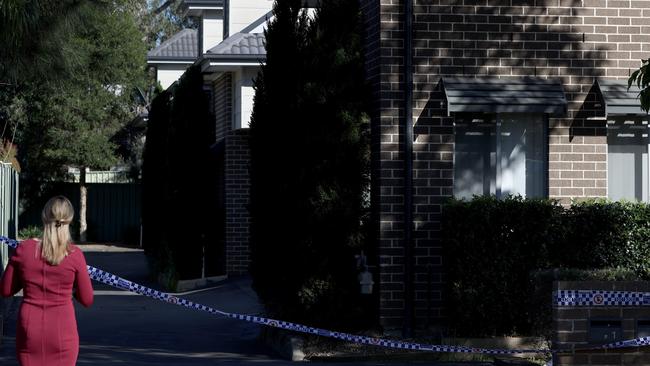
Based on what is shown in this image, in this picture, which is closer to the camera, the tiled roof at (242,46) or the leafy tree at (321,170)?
the leafy tree at (321,170)

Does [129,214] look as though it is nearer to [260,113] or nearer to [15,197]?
[15,197]

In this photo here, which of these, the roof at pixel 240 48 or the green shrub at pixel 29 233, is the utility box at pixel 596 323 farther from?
the green shrub at pixel 29 233

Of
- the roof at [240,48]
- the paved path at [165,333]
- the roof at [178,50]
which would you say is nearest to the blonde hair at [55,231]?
the paved path at [165,333]

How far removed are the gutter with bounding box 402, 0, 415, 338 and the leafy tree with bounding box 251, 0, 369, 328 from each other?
0.49 metres

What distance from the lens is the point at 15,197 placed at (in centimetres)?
2303

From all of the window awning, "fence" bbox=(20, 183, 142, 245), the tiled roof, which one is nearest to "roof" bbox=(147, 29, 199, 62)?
"fence" bbox=(20, 183, 142, 245)

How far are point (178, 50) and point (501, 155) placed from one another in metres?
31.0

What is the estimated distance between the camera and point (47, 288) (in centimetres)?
736

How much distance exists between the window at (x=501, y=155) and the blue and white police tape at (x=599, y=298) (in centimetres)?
380

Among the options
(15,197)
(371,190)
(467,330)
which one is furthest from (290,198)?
(15,197)

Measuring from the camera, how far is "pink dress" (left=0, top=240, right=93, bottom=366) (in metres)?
7.30

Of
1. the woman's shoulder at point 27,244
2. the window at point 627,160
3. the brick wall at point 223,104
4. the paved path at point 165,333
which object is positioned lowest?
the paved path at point 165,333

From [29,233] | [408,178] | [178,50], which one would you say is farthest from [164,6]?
[408,178]

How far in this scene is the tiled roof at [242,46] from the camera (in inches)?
961
